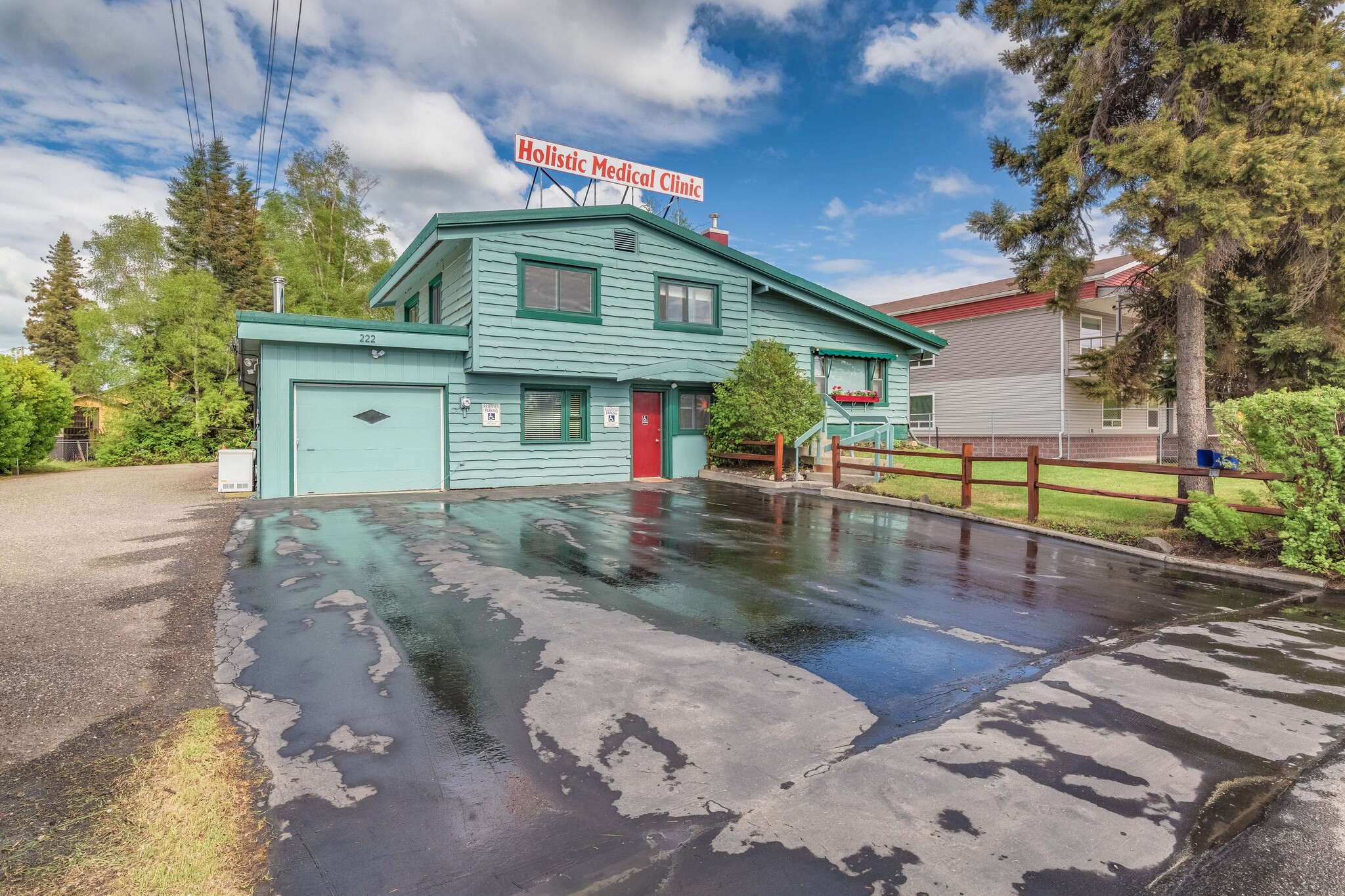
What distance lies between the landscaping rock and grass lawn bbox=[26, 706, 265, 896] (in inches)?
369

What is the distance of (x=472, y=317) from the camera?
13.5m

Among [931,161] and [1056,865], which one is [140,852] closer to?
[1056,865]

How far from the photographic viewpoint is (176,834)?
2.38 meters

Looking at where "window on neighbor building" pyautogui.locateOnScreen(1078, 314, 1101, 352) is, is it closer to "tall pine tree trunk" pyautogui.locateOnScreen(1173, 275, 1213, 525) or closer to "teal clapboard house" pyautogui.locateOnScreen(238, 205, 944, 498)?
"teal clapboard house" pyautogui.locateOnScreen(238, 205, 944, 498)

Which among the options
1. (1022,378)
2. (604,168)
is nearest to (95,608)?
(604,168)

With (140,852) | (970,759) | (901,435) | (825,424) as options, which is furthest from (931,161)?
(140,852)

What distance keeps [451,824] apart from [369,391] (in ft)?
40.1

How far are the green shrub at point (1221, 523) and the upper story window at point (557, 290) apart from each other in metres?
11.3

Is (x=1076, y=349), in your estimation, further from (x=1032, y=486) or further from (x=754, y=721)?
(x=754, y=721)

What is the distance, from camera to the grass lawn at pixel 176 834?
213 cm

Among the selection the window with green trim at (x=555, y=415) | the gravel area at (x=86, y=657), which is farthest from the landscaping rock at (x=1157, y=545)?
the window with green trim at (x=555, y=415)

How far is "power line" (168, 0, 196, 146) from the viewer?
1059 centimetres

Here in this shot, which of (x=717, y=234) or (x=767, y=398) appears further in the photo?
(x=717, y=234)

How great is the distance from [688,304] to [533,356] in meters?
4.37
